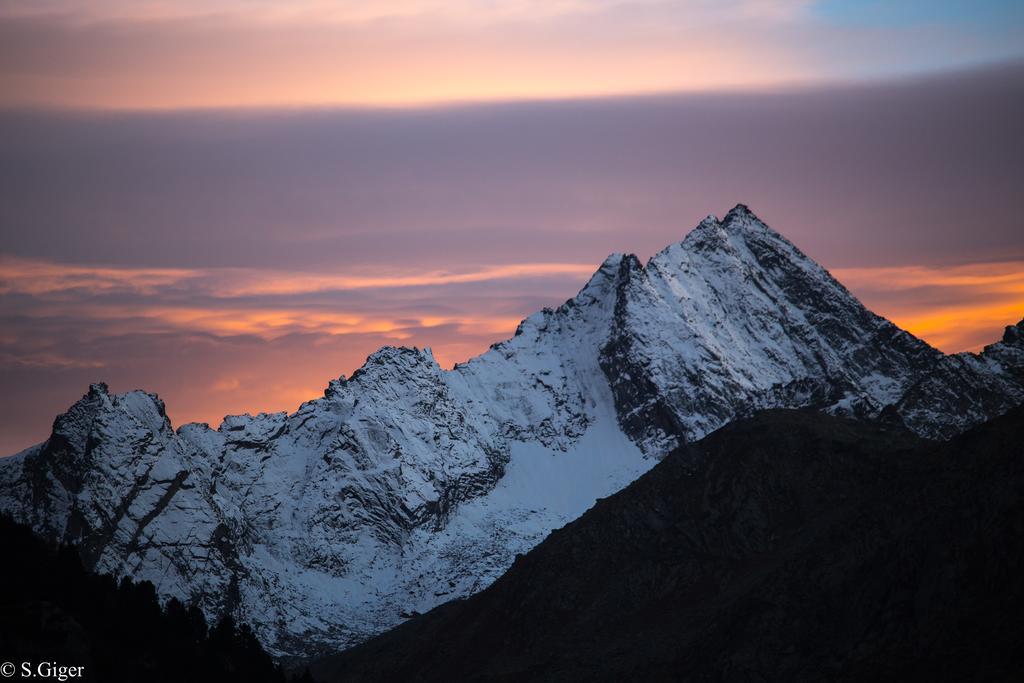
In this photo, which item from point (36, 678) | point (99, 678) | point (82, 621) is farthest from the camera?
point (82, 621)

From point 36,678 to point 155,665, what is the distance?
3051 centimetres

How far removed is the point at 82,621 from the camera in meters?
195

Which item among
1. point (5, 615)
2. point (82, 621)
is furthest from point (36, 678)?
point (82, 621)

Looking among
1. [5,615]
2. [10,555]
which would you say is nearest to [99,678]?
[5,615]

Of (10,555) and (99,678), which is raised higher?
(10,555)

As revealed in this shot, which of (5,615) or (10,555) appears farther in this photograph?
(10,555)

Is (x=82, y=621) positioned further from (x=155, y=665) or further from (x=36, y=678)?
(x=36, y=678)

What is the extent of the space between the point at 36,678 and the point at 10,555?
1342 inches

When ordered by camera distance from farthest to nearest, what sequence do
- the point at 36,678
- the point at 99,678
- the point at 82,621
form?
the point at 82,621 < the point at 99,678 < the point at 36,678

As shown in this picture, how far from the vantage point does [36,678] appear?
16775cm

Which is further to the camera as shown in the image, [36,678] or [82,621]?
[82,621]

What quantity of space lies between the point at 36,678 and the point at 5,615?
9759mm

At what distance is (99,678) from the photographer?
18088cm

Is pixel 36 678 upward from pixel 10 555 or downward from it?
downward
